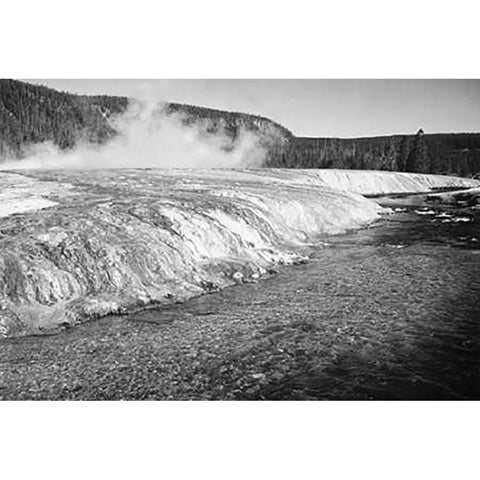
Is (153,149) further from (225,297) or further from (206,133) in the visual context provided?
(225,297)

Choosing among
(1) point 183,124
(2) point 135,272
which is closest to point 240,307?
(2) point 135,272

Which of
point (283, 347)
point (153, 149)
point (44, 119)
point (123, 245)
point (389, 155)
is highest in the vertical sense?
point (44, 119)

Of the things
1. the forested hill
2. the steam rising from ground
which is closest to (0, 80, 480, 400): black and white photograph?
the steam rising from ground

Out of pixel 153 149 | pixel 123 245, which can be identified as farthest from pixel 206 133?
pixel 123 245

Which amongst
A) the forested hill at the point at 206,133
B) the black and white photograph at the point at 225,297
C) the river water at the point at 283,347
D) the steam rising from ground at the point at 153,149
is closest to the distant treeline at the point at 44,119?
the forested hill at the point at 206,133

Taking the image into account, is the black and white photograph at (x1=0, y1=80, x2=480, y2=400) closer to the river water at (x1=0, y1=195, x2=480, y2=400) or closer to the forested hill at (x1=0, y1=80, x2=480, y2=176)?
the river water at (x1=0, y1=195, x2=480, y2=400)

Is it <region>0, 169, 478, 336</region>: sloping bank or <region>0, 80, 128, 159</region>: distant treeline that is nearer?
<region>0, 169, 478, 336</region>: sloping bank
